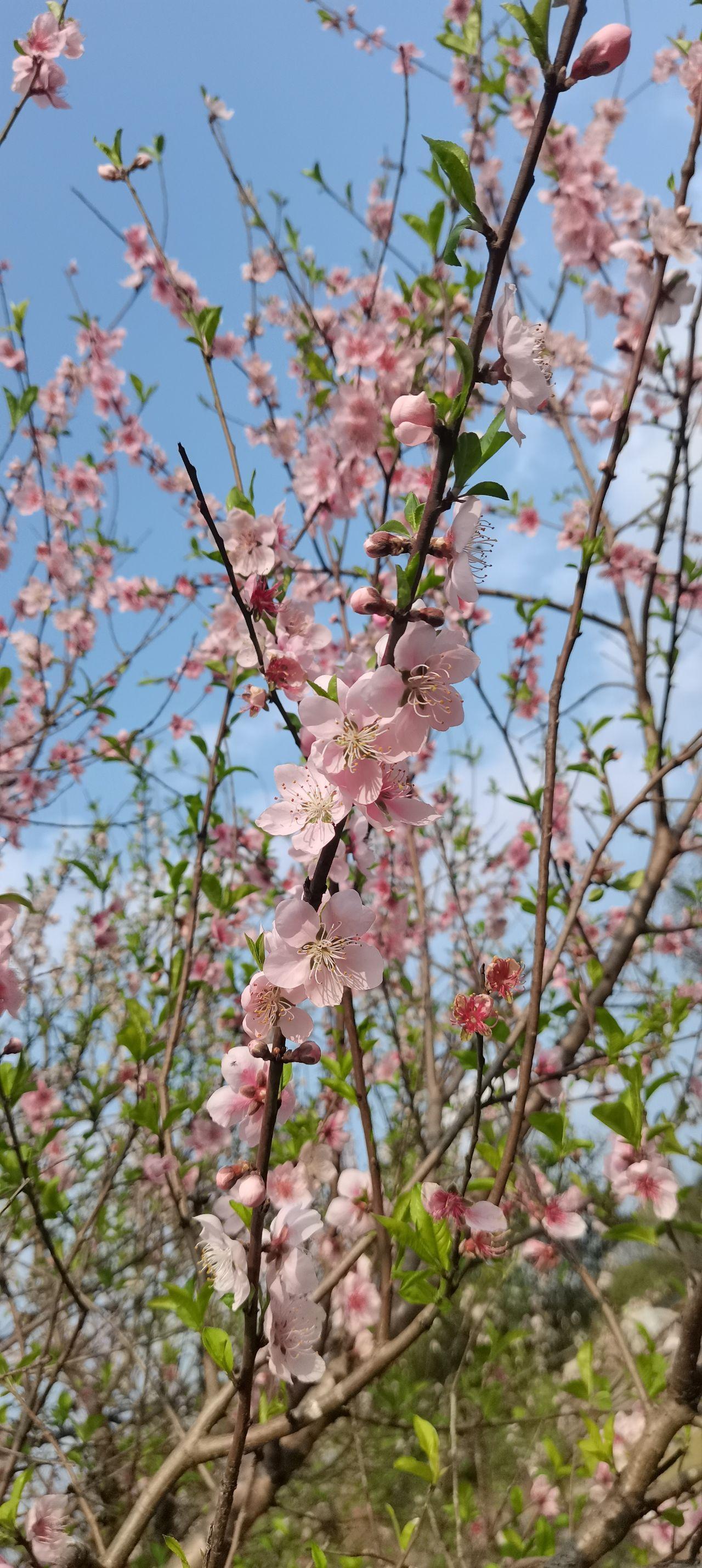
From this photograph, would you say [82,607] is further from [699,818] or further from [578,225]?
[699,818]

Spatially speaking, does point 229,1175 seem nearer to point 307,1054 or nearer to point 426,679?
point 307,1054

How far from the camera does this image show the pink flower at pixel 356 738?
0.99 meters

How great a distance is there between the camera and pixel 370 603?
1.04 metres

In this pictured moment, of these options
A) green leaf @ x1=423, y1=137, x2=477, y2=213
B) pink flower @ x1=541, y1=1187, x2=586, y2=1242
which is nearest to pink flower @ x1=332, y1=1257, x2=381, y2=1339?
pink flower @ x1=541, y1=1187, x2=586, y2=1242

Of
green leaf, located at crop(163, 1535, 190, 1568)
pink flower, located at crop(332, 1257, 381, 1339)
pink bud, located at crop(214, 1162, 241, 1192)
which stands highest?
pink bud, located at crop(214, 1162, 241, 1192)

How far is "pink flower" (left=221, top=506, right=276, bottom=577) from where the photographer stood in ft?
5.74

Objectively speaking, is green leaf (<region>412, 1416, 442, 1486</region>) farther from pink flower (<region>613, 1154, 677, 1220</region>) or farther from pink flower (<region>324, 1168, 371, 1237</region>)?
pink flower (<region>613, 1154, 677, 1220</region>)

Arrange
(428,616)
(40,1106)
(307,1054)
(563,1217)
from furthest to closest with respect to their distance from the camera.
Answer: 1. (40,1106)
2. (563,1217)
3. (307,1054)
4. (428,616)

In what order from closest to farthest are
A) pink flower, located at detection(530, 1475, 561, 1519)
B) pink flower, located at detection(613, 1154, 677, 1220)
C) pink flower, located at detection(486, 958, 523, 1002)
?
pink flower, located at detection(486, 958, 523, 1002), pink flower, located at detection(613, 1154, 677, 1220), pink flower, located at detection(530, 1475, 561, 1519)

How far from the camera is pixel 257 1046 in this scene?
1049 millimetres

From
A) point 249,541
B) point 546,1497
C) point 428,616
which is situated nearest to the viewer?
point 428,616

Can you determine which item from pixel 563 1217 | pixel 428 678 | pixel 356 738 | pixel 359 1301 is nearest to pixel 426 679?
pixel 428 678

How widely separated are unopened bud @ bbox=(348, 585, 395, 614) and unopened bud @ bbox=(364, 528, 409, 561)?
47mm

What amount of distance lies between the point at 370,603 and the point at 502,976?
59cm
